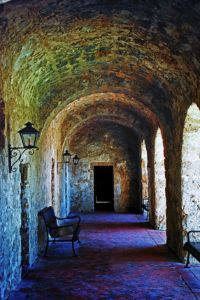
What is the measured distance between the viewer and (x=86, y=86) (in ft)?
29.6

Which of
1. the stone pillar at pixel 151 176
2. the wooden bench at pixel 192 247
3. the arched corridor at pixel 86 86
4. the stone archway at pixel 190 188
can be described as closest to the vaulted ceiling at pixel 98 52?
the arched corridor at pixel 86 86

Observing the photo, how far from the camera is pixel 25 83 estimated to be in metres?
6.60

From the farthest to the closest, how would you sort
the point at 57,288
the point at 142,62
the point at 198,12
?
the point at 142,62 → the point at 57,288 → the point at 198,12

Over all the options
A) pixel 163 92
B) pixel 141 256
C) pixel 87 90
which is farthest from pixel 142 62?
pixel 141 256

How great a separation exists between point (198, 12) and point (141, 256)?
553cm

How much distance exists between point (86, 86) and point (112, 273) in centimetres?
422

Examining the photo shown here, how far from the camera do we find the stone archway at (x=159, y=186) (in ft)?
38.4

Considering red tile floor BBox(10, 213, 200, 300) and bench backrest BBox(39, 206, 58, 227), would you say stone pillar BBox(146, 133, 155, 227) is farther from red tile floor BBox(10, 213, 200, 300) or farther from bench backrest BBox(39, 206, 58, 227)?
bench backrest BBox(39, 206, 58, 227)

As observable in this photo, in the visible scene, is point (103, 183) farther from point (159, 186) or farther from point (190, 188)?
point (190, 188)

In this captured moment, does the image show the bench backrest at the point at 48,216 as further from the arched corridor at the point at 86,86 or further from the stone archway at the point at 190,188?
the stone archway at the point at 190,188

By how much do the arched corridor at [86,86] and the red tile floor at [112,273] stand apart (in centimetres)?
25

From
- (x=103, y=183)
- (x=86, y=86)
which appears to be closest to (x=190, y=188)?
(x=86, y=86)

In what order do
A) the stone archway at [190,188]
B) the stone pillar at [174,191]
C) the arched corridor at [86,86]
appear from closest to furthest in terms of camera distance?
the arched corridor at [86,86], the stone archway at [190,188], the stone pillar at [174,191]

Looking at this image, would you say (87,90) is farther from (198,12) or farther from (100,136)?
(100,136)
